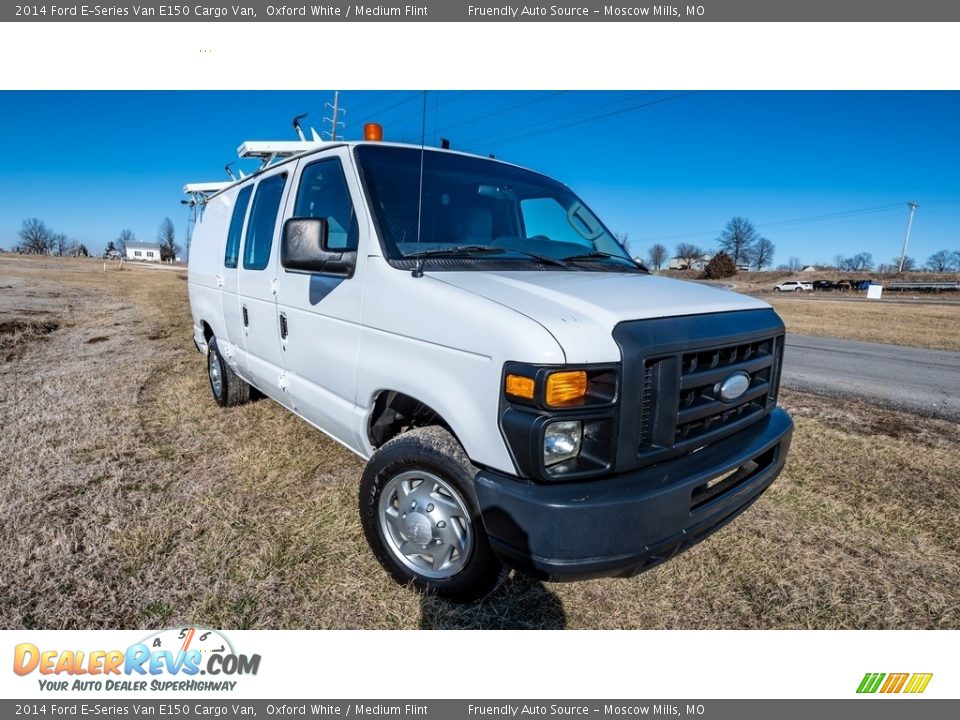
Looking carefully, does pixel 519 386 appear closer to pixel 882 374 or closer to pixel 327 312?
pixel 327 312

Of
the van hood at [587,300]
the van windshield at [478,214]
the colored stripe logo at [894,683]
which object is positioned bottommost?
the colored stripe logo at [894,683]

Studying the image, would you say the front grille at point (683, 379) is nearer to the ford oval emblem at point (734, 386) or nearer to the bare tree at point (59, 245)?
the ford oval emblem at point (734, 386)

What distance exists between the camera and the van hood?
5.91 ft

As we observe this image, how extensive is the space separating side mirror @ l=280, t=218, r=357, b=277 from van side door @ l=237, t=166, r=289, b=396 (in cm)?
88

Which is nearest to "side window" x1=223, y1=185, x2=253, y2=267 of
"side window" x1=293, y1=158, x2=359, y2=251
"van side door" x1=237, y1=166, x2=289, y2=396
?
"van side door" x1=237, y1=166, x2=289, y2=396

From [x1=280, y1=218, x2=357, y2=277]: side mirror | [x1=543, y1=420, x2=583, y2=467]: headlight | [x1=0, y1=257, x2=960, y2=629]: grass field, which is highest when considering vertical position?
[x1=280, y1=218, x2=357, y2=277]: side mirror

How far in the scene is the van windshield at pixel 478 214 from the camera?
256cm

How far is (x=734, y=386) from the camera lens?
2.18 meters

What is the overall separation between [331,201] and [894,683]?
3.64 meters

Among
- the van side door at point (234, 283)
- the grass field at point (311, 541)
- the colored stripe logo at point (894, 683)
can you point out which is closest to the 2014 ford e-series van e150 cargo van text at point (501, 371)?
the grass field at point (311, 541)

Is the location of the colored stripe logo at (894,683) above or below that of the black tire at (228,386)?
below

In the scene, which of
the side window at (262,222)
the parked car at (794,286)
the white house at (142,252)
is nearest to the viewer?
the side window at (262,222)

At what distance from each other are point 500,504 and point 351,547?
48.9 inches

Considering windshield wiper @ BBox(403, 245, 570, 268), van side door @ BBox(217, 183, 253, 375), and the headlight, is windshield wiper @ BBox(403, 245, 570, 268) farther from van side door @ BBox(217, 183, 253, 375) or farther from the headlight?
van side door @ BBox(217, 183, 253, 375)
